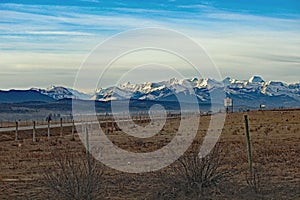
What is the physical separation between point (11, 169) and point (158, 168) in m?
5.42

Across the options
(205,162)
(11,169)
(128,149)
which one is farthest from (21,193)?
(128,149)

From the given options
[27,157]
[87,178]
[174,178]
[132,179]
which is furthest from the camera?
[27,157]

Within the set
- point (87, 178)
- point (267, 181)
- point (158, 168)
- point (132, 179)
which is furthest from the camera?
point (158, 168)

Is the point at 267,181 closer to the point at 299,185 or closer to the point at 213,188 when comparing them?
the point at 299,185

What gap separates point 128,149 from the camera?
29422mm

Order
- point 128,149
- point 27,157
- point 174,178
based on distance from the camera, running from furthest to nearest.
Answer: point 128,149
point 27,157
point 174,178

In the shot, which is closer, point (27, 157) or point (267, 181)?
point (267, 181)

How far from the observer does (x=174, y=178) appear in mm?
14766

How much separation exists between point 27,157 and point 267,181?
13085 mm

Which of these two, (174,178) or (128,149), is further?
(128,149)

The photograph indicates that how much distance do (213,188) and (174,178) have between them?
0.98 m

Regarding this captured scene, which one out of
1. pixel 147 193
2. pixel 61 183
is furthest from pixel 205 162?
pixel 61 183

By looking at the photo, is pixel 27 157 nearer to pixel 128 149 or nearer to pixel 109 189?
pixel 128 149

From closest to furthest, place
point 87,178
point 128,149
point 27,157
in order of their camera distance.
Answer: point 87,178 < point 27,157 < point 128,149
